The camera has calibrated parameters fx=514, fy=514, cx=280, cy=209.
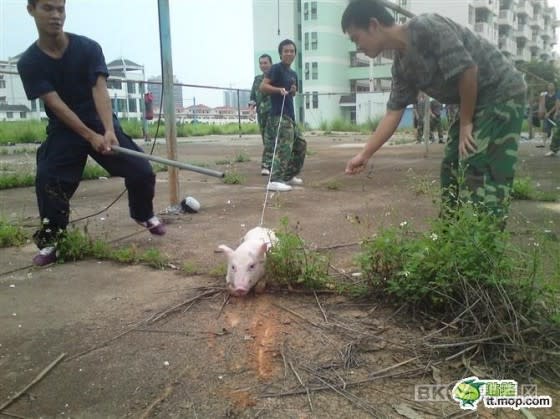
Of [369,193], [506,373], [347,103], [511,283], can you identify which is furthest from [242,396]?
[347,103]

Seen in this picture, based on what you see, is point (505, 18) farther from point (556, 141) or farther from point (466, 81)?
point (466, 81)

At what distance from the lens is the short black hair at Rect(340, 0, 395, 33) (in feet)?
8.80

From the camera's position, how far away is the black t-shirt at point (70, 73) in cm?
346

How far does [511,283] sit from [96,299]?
215cm

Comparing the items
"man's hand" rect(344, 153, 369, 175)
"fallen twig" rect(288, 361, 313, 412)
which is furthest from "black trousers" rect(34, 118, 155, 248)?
"fallen twig" rect(288, 361, 313, 412)

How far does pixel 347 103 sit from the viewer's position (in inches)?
1821

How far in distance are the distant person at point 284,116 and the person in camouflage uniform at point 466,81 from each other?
3444 mm

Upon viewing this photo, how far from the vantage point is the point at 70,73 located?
3.59 metres

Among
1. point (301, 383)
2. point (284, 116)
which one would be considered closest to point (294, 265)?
point (301, 383)

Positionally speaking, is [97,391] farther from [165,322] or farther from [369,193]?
[369,193]

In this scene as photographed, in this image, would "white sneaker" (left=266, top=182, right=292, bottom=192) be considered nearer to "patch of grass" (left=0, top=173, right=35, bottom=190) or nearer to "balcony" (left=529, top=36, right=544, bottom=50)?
"patch of grass" (left=0, top=173, right=35, bottom=190)

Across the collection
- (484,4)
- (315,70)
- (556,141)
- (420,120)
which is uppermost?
(484,4)

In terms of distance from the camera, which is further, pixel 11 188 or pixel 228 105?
pixel 228 105

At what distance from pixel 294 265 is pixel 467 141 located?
1.19 metres
